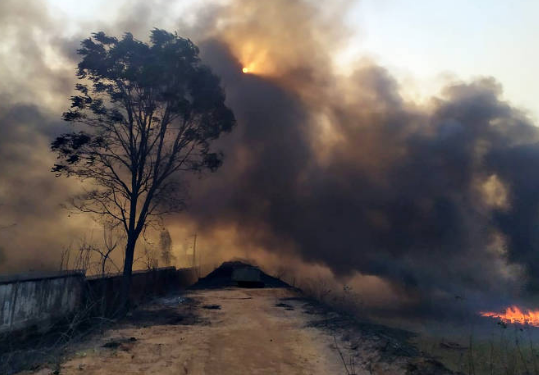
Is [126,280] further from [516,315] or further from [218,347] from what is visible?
[516,315]

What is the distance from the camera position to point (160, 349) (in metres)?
11.0

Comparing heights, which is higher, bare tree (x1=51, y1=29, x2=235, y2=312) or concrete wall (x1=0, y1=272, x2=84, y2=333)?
bare tree (x1=51, y1=29, x2=235, y2=312)

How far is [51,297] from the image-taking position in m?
14.6

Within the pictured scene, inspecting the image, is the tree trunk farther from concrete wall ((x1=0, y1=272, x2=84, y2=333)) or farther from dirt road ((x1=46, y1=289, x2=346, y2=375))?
dirt road ((x1=46, y1=289, x2=346, y2=375))

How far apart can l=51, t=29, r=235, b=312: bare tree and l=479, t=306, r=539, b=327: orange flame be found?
20738 mm

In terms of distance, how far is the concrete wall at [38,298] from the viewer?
12062mm

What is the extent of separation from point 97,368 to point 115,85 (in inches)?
606

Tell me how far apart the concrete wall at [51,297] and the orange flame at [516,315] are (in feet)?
70.6

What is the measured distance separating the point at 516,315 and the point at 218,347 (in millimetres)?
21365

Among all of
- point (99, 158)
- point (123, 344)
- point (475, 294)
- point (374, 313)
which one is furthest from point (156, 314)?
point (475, 294)

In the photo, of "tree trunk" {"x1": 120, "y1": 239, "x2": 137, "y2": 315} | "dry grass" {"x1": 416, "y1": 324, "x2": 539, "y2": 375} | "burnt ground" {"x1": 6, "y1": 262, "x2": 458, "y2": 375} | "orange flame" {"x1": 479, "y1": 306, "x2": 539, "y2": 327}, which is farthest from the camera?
"orange flame" {"x1": 479, "y1": 306, "x2": 539, "y2": 327}

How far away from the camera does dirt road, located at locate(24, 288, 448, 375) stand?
30.6 ft

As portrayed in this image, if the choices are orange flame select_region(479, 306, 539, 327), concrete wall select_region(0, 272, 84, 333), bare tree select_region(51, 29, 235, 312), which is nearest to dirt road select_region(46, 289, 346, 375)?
concrete wall select_region(0, 272, 84, 333)

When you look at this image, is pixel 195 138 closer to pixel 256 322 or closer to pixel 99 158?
pixel 99 158
